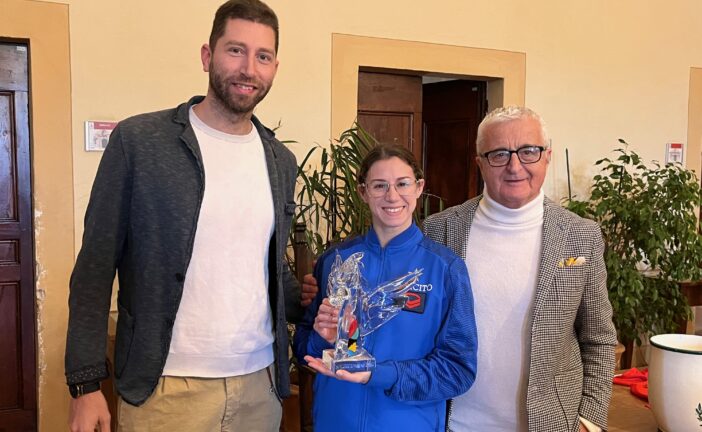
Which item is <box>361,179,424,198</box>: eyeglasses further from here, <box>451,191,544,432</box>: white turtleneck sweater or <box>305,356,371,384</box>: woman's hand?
<box>305,356,371,384</box>: woman's hand

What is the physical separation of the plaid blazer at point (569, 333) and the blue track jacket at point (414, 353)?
0.14 m

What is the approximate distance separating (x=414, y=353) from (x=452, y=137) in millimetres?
3087

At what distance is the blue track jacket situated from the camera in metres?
1.41

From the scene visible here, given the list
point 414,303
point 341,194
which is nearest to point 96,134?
point 341,194

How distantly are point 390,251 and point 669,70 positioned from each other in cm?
373

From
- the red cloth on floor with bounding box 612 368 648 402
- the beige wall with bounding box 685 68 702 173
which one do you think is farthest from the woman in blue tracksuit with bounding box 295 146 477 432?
the beige wall with bounding box 685 68 702 173

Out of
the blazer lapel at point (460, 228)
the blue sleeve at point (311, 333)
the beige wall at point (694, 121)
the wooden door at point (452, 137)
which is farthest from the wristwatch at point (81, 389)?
the beige wall at point (694, 121)

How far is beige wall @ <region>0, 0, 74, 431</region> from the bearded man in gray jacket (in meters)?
1.44

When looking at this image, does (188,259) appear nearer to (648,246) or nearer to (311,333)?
(311,333)

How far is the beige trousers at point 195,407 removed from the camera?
5.02ft

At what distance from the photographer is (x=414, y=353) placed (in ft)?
4.78

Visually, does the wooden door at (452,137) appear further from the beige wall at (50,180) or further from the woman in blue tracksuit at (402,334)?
the woman in blue tracksuit at (402,334)

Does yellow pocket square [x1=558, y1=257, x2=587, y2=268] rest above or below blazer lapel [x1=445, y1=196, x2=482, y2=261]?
below

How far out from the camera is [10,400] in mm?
2975
